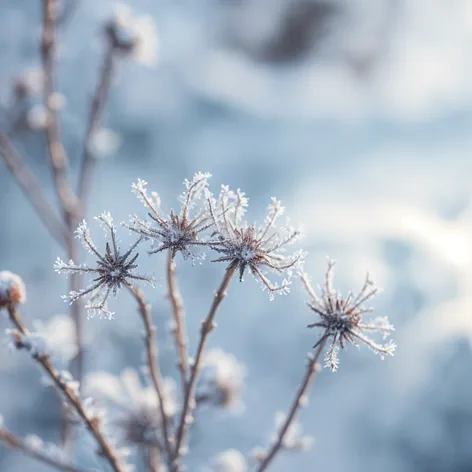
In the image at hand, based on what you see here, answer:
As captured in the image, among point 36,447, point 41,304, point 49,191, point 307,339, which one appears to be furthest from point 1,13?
point 36,447

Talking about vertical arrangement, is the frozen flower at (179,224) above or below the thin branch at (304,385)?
above

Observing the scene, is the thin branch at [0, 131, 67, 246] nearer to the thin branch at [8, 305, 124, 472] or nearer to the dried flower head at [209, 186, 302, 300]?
the thin branch at [8, 305, 124, 472]

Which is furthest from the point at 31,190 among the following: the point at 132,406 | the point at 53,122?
the point at 132,406

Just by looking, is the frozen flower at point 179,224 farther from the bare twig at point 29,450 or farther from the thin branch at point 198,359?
the bare twig at point 29,450

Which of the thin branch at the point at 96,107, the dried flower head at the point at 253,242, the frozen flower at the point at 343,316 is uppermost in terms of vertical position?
the thin branch at the point at 96,107

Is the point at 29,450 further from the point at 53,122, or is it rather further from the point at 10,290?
the point at 53,122

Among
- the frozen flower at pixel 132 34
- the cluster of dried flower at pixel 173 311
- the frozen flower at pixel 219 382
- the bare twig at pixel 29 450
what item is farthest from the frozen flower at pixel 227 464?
the frozen flower at pixel 132 34

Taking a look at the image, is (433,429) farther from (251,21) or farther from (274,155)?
(251,21)
